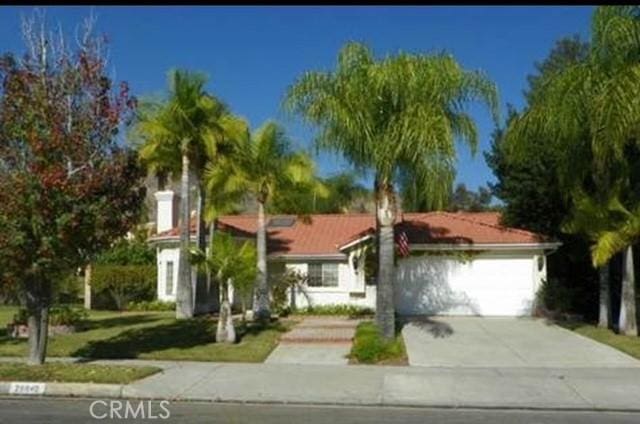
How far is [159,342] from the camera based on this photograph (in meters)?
19.0

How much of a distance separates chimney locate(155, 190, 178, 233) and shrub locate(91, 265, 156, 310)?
496cm

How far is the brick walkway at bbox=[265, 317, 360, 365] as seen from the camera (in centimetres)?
1686

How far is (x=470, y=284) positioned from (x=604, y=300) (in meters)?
5.61

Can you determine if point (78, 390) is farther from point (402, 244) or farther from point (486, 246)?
point (486, 246)

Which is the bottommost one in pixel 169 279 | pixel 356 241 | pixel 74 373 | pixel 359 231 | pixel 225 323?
pixel 74 373

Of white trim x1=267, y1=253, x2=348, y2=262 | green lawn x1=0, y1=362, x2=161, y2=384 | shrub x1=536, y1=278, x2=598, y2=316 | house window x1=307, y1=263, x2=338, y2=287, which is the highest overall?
white trim x1=267, y1=253, x2=348, y2=262

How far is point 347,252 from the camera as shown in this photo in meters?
28.6

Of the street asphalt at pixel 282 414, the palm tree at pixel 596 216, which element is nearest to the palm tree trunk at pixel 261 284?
the palm tree at pixel 596 216

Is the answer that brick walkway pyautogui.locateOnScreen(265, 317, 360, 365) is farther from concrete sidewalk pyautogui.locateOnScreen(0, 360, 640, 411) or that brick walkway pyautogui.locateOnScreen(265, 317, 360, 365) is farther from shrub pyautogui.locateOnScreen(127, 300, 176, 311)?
shrub pyautogui.locateOnScreen(127, 300, 176, 311)

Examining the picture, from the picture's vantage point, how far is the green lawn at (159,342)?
16922 mm

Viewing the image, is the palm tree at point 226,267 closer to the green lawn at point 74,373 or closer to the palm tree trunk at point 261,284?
the green lawn at point 74,373

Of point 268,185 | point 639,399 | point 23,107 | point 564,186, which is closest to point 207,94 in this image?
point 268,185

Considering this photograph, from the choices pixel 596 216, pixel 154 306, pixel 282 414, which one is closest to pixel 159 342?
pixel 282 414

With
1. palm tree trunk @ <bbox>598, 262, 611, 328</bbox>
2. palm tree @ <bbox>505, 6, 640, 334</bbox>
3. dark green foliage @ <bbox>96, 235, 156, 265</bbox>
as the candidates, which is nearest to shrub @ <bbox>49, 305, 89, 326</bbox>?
dark green foliage @ <bbox>96, 235, 156, 265</bbox>
